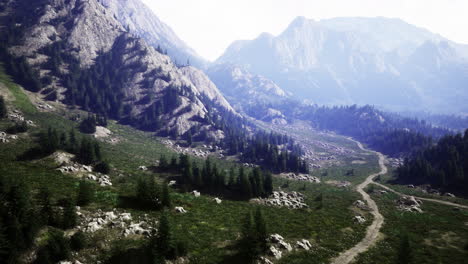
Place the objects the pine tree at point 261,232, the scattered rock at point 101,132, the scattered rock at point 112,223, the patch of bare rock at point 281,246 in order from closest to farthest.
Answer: the scattered rock at point 112,223 → the pine tree at point 261,232 → the patch of bare rock at point 281,246 → the scattered rock at point 101,132

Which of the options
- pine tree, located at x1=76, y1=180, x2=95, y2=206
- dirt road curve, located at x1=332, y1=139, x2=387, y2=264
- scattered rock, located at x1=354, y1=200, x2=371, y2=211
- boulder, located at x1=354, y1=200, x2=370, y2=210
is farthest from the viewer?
boulder, located at x1=354, y1=200, x2=370, y2=210

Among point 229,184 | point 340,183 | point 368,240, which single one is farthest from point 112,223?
point 340,183

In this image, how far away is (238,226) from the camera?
163 ft

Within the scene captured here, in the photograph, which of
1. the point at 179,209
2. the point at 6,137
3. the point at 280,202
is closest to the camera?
the point at 179,209

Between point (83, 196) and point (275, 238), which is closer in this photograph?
point (275, 238)

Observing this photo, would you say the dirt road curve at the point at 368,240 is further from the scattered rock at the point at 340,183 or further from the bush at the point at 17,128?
the bush at the point at 17,128

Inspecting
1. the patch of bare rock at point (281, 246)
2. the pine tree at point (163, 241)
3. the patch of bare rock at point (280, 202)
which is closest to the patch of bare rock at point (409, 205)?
the patch of bare rock at point (280, 202)

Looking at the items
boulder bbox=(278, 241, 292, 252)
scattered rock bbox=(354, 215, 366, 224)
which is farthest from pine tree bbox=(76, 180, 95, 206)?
scattered rock bbox=(354, 215, 366, 224)

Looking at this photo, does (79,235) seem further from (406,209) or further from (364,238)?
(406,209)

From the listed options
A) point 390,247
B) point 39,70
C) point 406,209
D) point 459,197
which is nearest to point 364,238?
point 390,247

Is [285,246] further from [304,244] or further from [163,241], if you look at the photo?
[163,241]

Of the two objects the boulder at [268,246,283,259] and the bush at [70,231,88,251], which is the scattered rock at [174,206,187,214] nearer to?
the bush at [70,231,88,251]

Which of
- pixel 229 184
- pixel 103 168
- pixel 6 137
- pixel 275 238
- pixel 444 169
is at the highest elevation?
pixel 444 169

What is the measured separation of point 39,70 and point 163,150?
10455 cm
